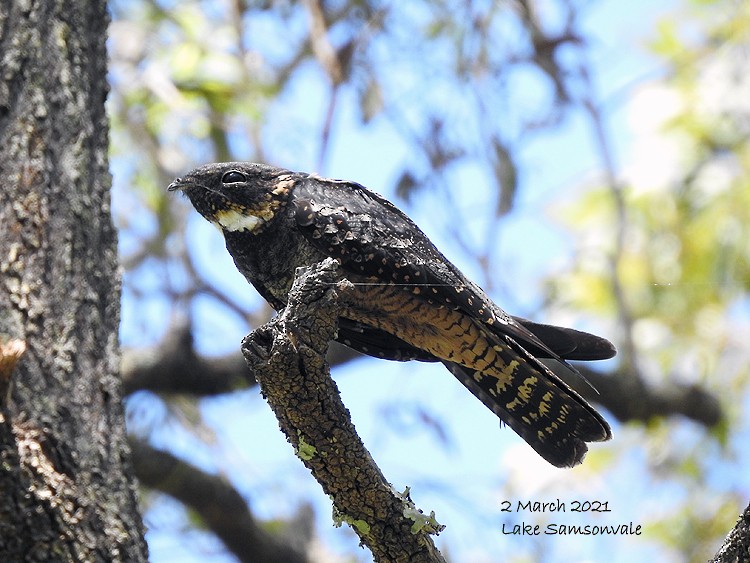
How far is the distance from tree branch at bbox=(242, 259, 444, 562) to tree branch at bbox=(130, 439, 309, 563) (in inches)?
104

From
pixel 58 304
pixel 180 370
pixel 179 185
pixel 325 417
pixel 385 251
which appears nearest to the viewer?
pixel 325 417

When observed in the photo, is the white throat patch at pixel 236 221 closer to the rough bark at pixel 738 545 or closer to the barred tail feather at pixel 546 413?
the barred tail feather at pixel 546 413

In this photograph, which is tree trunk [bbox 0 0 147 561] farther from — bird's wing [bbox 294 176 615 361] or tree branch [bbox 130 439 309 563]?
tree branch [bbox 130 439 309 563]

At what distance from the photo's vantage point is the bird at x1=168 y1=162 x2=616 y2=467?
3125mm

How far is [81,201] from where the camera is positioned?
3543 mm

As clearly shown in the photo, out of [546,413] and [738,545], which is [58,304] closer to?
[546,413]

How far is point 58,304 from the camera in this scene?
3.30 meters

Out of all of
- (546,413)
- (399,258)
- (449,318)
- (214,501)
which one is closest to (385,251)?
(399,258)

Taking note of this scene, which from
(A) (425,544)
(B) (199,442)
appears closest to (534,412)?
(A) (425,544)

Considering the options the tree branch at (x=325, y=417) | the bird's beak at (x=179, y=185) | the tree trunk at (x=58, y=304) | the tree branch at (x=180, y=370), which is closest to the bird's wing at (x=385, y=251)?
the bird's beak at (x=179, y=185)

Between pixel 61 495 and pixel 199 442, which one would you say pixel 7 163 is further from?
pixel 199 442

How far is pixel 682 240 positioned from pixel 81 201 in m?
6.85

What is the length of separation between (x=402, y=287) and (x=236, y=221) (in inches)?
25.9

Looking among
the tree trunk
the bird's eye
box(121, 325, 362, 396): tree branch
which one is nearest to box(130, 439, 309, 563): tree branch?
box(121, 325, 362, 396): tree branch
